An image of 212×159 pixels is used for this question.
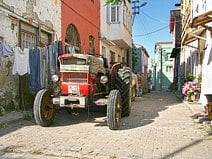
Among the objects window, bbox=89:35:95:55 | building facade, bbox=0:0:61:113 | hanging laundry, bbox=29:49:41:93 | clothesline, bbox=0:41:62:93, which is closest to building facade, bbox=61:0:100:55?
window, bbox=89:35:95:55

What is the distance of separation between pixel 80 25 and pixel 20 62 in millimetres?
7245

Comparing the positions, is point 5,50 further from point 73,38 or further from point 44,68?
point 73,38

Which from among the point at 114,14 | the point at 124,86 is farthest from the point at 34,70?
the point at 114,14

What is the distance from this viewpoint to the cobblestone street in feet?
16.2

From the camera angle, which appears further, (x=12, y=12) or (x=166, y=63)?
(x=166, y=63)

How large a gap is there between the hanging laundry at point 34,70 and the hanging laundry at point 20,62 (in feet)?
0.71

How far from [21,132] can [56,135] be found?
2.85 ft

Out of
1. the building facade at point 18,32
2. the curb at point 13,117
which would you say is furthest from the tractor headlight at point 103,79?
the building facade at point 18,32

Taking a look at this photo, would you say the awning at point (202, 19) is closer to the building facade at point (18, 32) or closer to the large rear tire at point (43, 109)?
the large rear tire at point (43, 109)

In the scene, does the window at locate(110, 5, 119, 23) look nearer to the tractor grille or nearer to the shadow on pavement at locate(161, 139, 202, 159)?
the tractor grille

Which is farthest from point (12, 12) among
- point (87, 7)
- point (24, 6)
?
point (87, 7)

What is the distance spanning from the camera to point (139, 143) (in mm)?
5641

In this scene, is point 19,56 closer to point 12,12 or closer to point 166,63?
point 12,12

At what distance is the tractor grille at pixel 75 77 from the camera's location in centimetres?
723
